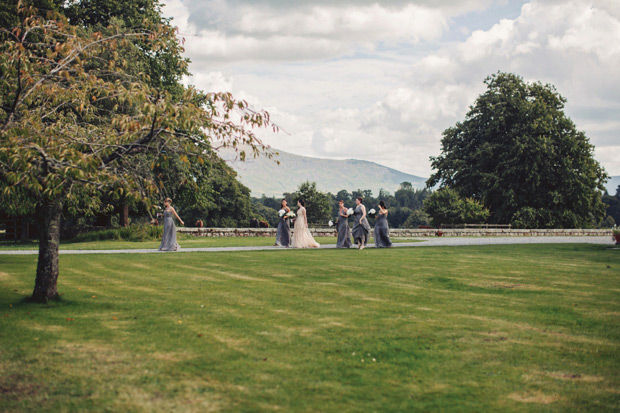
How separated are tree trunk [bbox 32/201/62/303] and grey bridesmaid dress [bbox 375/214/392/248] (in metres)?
17.6

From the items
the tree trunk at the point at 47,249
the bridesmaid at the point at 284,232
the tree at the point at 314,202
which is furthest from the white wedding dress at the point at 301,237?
the tree at the point at 314,202

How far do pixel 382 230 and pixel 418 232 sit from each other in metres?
20.4

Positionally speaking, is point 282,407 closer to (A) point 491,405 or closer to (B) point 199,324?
(A) point 491,405

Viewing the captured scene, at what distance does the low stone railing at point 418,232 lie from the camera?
38.3 m

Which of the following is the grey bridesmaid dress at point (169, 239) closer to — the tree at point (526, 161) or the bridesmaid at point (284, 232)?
the bridesmaid at point (284, 232)

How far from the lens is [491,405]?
197 inches

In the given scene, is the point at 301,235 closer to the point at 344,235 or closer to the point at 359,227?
the point at 344,235

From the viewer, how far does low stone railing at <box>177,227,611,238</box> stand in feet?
126

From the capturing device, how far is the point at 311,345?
269 inches

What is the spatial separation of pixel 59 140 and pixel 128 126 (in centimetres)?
138

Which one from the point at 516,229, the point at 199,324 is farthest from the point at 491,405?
the point at 516,229

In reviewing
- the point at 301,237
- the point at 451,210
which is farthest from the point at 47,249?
the point at 451,210

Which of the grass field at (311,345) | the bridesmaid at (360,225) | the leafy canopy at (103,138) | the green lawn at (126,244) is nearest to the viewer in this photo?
the grass field at (311,345)

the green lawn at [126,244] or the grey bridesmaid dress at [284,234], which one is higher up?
the grey bridesmaid dress at [284,234]
